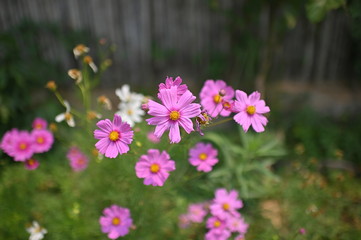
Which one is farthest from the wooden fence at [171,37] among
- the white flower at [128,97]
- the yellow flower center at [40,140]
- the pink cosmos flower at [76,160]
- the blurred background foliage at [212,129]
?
the yellow flower center at [40,140]

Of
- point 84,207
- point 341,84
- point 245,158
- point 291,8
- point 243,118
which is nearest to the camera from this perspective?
point 243,118

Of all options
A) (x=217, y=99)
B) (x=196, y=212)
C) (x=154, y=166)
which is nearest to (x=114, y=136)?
(x=154, y=166)

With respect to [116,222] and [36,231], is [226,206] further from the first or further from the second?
[36,231]

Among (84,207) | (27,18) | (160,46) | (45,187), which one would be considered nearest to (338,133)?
(160,46)

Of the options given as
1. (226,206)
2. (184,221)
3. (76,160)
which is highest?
(76,160)

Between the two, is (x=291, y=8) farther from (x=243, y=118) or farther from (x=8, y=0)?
(x=8, y=0)

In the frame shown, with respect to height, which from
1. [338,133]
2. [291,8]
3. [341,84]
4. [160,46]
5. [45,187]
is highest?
[291,8]
